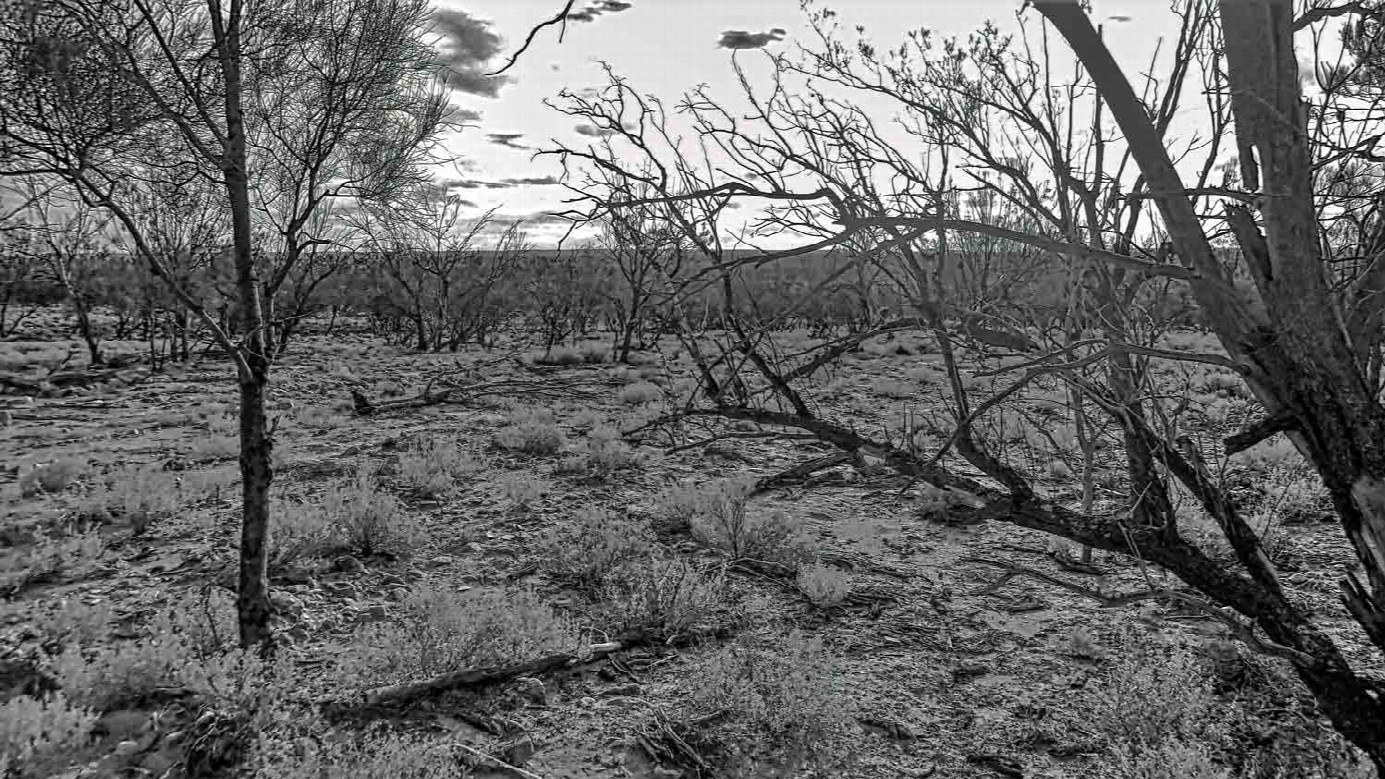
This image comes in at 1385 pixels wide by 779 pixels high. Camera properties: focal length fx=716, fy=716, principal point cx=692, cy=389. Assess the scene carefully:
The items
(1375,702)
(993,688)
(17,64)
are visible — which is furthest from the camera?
(993,688)

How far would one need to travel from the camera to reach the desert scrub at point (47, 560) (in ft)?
18.1

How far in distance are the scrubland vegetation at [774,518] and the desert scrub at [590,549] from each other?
45mm

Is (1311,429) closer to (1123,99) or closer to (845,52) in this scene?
(1123,99)

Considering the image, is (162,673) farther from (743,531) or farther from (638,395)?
(638,395)

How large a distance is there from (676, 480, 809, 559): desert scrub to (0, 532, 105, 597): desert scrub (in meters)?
5.19

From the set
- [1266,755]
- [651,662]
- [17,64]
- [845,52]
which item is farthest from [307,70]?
[1266,755]

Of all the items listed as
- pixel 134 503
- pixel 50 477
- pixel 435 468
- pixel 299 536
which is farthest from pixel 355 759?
pixel 50 477

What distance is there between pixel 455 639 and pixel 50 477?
717 centimetres

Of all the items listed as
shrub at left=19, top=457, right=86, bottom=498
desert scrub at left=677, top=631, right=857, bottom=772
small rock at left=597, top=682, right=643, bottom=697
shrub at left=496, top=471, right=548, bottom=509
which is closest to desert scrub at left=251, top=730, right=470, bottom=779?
small rock at left=597, top=682, right=643, bottom=697

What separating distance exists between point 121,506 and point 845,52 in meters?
8.06

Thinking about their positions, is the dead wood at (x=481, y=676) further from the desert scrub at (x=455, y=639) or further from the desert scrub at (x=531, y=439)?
the desert scrub at (x=531, y=439)

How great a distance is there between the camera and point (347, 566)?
6.02m

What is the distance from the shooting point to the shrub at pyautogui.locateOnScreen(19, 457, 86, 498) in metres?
8.11

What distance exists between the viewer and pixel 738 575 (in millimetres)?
6105
